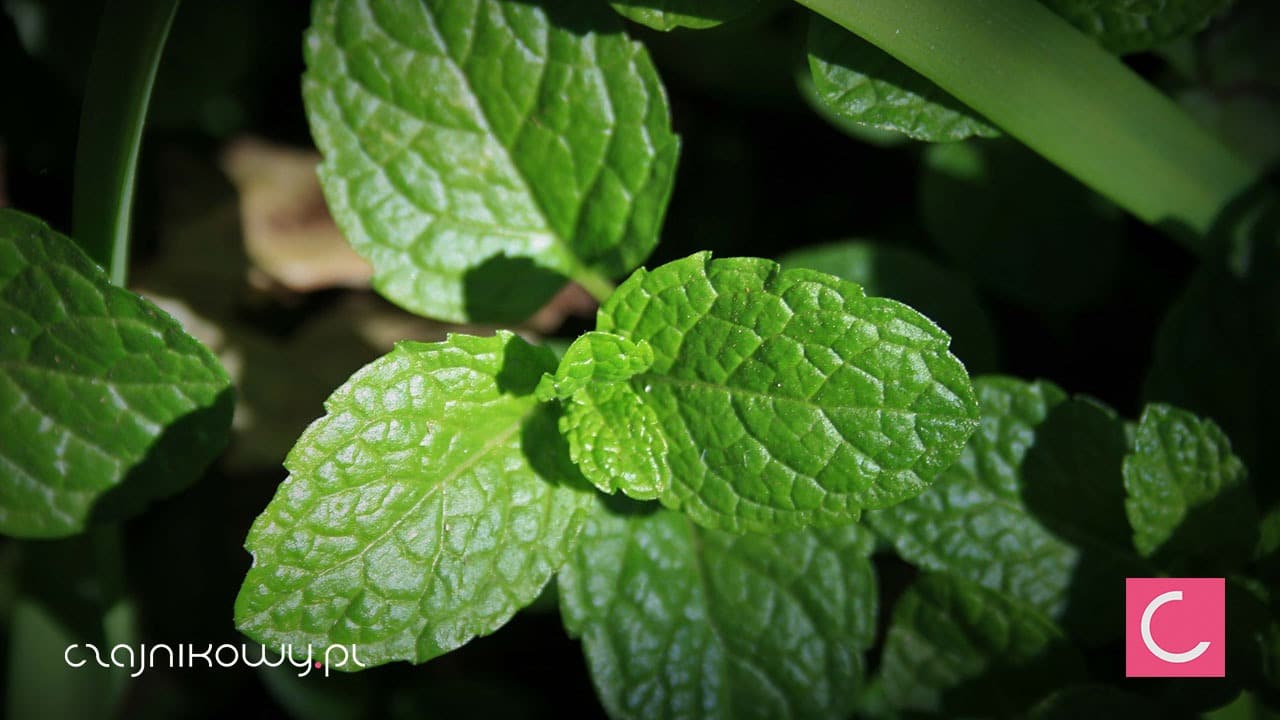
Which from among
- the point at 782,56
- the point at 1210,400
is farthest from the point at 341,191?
the point at 1210,400

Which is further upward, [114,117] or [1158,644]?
[114,117]

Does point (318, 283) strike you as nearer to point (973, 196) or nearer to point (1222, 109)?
point (973, 196)

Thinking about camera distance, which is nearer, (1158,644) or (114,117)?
(114,117)

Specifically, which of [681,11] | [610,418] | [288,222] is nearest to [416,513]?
[610,418]

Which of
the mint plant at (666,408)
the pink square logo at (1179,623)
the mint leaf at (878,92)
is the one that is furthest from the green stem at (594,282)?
the pink square logo at (1179,623)

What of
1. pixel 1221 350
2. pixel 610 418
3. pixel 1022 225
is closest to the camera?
pixel 610 418

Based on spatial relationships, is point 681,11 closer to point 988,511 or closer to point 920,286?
point 920,286


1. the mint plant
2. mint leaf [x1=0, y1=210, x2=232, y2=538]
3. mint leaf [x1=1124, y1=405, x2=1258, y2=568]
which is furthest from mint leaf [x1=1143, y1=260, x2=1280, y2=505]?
mint leaf [x1=0, y1=210, x2=232, y2=538]

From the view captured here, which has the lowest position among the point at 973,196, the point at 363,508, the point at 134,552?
the point at 134,552
